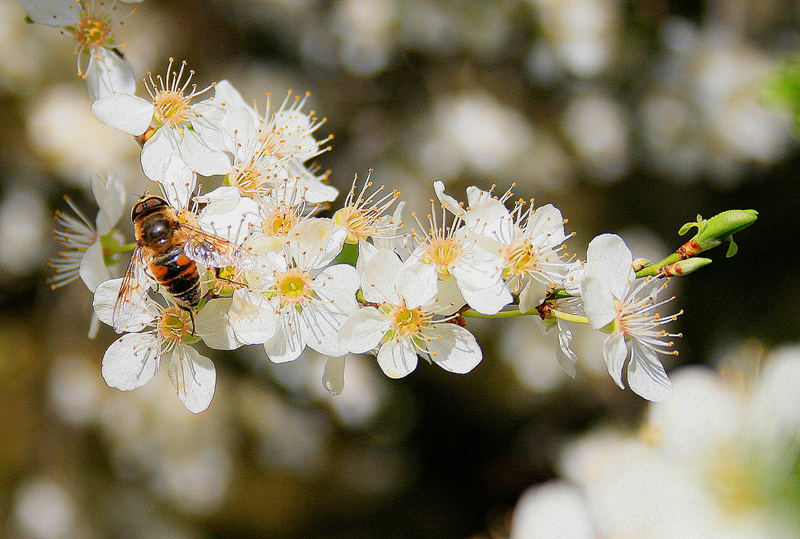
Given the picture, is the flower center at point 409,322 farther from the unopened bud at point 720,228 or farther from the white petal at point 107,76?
the white petal at point 107,76

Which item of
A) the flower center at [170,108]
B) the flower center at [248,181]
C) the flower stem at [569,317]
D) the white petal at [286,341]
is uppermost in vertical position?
the flower center at [170,108]

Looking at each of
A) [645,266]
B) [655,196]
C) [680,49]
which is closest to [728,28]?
[680,49]

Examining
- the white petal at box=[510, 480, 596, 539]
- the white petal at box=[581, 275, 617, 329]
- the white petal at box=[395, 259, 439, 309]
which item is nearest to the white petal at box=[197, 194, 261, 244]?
the white petal at box=[395, 259, 439, 309]

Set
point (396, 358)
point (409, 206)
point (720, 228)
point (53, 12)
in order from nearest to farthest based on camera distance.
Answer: point (720, 228) → point (396, 358) → point (53, 12) → point (409, 206)

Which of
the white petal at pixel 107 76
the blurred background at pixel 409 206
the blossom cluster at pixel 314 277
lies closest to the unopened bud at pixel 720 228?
the blossom cluster at pixel 314 277

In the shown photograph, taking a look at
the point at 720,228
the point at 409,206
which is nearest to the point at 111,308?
the point at 720,228

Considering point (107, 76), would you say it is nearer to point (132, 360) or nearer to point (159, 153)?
point (159, 153)
